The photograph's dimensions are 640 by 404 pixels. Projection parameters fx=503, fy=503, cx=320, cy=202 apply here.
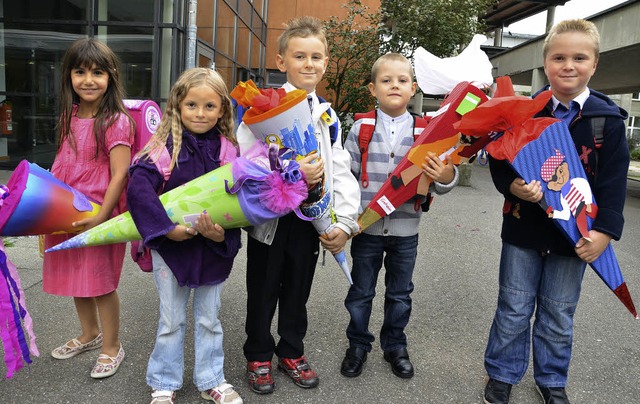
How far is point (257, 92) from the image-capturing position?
2.20 meters

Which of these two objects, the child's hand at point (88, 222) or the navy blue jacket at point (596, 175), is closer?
the navy blue jacket at point (596, 175)

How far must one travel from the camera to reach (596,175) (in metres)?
2.33

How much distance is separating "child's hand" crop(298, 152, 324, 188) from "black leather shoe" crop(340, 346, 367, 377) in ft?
3.71

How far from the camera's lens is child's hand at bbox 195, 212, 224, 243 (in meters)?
2.13

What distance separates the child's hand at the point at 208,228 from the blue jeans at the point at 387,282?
0.93 metres

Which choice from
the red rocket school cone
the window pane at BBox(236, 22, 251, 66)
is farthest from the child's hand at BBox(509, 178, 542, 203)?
the window pane at BBox(236, 22, 251, 66)

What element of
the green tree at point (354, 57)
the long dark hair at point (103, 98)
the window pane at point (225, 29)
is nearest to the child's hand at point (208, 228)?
the long dark hair at point (103, 98)

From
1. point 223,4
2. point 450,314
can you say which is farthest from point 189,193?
point 223,4

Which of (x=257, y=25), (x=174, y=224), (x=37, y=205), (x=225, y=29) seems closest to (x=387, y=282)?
(x=174, y=224)

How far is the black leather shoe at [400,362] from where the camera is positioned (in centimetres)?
282

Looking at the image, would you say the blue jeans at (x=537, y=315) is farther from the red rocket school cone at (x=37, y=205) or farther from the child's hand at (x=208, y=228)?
the red rocket school cone at (x=37, y=205)

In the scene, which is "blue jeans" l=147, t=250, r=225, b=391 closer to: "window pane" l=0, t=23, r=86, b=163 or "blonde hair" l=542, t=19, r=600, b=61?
"blonde hair" l=542, t=19, r=600, b=61

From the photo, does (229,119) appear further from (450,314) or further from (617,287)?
(450,314)

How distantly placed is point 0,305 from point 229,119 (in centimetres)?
131
